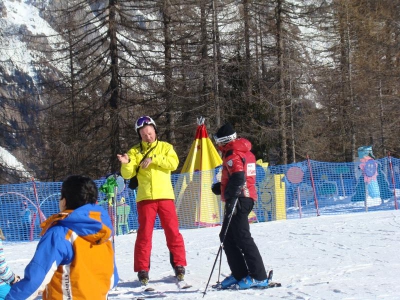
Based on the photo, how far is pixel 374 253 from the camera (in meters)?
6.37

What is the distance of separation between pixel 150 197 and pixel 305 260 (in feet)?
7.01

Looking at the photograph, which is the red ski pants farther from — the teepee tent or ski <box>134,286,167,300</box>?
the teepee tent

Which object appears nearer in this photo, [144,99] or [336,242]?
[336,242]

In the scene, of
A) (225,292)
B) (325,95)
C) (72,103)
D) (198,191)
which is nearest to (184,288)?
(225,292)

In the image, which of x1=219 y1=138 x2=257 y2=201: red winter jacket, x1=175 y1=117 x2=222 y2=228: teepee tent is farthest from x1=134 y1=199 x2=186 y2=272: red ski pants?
x1=175 y1=117 x2=222 y2=228: teepee tent

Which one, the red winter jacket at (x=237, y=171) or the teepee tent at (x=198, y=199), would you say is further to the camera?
the teepee tent at (x=198, y=199)

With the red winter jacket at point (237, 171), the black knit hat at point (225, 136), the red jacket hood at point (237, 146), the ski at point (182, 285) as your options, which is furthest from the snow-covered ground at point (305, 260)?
the black knit hat at point (225, 136)

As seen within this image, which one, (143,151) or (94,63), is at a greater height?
(94,63)

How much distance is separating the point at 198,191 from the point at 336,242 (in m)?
5.71

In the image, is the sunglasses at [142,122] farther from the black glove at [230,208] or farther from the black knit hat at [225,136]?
the black glove at [230,208]

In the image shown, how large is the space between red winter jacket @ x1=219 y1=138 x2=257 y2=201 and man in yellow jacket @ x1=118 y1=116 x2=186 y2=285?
0.67 meters

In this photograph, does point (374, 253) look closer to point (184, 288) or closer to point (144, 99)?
point (184, 288)

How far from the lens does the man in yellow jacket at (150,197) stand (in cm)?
535

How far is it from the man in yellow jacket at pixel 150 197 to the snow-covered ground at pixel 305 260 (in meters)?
0.28
